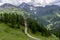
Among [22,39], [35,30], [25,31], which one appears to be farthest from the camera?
[35,30]

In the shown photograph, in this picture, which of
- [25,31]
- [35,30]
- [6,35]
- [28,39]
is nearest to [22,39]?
[28,39]

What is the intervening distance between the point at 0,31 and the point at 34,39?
3162cm

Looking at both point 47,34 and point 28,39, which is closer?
point 28,39

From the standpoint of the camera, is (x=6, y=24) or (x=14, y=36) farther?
(x=6, y=24)

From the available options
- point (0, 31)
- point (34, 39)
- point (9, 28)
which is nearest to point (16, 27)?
point (9, 28)

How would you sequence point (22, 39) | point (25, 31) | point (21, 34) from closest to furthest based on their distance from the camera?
Answer: point (22, 39) < point (21, 34) < point (25, 31)

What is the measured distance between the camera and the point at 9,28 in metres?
186

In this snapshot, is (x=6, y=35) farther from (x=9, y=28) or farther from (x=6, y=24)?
(x=6, y=24)

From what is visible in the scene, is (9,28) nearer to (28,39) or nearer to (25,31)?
(25,31)

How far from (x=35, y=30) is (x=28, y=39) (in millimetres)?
38651

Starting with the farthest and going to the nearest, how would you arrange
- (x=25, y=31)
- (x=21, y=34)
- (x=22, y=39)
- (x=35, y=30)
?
(x=35, y=30) → (x=25, y=31) → (x=21, y=34) → (x=22, y=39)

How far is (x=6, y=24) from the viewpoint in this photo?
199000 millimetres

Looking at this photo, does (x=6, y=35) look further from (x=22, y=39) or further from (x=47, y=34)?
(x=47, y=34)

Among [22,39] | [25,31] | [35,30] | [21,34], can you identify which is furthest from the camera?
[35,30]
